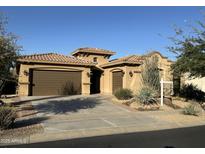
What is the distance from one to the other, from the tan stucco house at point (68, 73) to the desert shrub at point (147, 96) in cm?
461

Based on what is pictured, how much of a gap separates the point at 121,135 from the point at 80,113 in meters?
5.62

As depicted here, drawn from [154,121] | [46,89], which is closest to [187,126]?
[154,121]

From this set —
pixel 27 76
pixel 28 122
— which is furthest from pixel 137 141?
pixel 27 76

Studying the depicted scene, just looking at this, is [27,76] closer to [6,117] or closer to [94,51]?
[94,51]

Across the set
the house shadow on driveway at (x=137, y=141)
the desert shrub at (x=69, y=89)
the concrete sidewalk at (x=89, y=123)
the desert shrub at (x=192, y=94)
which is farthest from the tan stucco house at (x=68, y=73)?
the house shadow on driveway at (x=137, y=141)

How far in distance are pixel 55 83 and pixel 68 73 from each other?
5.08ft

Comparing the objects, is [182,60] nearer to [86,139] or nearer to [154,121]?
[154,121]

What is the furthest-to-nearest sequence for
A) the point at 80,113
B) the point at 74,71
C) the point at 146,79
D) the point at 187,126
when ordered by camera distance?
the point at 74,71
the point at 146,79
the point at 80,113
the point at 187,126

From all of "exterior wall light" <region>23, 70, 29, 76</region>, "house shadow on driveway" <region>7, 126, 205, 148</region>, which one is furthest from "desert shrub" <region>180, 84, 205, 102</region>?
"house shadow on driveway" <region>7, 126, 205, 148</region>

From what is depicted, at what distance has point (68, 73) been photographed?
26.7 meters

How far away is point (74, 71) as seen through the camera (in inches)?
1061

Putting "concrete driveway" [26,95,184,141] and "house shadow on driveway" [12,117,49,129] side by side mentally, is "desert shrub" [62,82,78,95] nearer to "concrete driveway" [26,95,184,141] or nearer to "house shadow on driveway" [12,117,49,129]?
"concrete driveway" [26,95,184,141]

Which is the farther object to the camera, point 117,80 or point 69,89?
point 117,80

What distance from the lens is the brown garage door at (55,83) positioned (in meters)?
25.2
